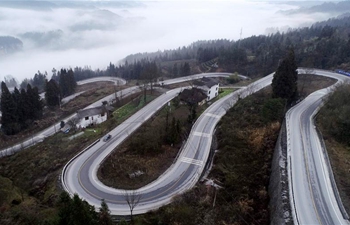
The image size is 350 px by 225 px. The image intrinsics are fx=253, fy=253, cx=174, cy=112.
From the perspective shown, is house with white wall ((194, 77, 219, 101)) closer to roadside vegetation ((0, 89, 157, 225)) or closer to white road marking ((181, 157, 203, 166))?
roadside vegetation ((0, 89, 157, 225))

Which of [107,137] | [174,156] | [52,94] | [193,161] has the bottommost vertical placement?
[193,161]

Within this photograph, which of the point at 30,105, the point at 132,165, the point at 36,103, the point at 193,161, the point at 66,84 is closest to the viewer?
the point at 132,165

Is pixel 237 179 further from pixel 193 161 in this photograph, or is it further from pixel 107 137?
pixel 107 137

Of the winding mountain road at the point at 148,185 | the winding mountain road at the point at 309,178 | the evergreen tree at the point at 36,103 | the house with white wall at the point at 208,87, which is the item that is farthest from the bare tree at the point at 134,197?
the evergreen tree at the point at 36,103

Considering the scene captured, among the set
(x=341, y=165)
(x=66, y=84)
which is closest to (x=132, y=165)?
(x=341, y=165)

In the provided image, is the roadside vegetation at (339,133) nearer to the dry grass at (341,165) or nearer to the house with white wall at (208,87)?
the dry grass at (341,165)

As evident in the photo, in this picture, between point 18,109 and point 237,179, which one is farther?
point 18,109
